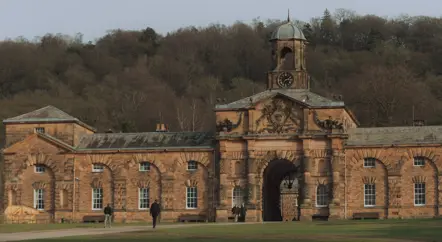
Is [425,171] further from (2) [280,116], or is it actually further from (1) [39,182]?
(1) [39,182]

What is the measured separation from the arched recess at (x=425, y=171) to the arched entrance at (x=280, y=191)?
6.99 metres

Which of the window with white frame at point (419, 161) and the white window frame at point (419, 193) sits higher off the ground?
the window with white frame at point (419, 161)

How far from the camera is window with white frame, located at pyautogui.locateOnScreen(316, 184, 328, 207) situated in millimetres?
Result: 71938

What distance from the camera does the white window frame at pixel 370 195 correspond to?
236ft

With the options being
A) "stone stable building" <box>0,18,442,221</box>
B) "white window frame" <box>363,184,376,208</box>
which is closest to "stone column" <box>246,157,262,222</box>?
"stone stable building" <box>0,18,442,221</box>

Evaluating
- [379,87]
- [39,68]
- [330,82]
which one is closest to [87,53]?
[39,68]

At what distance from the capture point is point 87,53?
164 metres

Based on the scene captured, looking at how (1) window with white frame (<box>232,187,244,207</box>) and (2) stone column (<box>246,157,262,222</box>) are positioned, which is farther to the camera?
(1) window with white frame (<box>232,187,244,207</box>)

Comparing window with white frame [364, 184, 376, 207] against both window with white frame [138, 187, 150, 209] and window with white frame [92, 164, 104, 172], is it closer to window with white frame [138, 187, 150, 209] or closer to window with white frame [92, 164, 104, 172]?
window with white frame [138, 187, 150, 209]

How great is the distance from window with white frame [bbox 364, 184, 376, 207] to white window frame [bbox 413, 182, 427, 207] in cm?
264

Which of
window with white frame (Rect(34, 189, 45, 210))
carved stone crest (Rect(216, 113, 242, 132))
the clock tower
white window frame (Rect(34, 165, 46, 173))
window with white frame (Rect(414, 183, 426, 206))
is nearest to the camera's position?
window with white frame (Rect(414, 183, 426, 206))

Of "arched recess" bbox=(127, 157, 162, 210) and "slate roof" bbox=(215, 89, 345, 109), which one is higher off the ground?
"slate roof" bbox=(215, 89, 345, 109)

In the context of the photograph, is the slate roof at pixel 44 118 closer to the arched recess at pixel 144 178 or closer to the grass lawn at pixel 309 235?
the arched recess at pixel 144 178

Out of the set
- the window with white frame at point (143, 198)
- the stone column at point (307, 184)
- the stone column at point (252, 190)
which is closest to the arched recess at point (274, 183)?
the stone column at point (252, 190)
